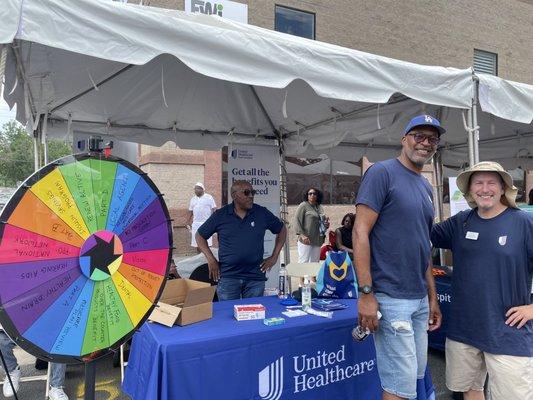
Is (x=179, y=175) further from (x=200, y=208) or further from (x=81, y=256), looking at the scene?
(x=81, y=256)

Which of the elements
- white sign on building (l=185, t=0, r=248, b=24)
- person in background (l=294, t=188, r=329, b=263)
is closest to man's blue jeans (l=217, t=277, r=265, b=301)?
person in background (l=294, t=188, r=329, b=263)

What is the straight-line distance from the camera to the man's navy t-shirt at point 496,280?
2.16 m

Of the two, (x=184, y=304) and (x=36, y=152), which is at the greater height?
(x=36, y=152)

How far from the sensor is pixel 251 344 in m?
2.44

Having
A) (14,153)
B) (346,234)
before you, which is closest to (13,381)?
(346,234)

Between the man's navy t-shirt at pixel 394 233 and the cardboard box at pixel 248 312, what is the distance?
907mm

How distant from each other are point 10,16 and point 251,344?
6.78 feet

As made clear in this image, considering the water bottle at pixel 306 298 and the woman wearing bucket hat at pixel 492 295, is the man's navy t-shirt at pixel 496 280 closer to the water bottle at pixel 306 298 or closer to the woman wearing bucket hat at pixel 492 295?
the woman wearing bucket hat at pixel 492 295

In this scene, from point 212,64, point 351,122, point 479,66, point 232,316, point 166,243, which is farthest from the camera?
point 479,66

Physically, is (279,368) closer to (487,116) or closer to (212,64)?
(212,64)

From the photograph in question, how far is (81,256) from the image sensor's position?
143 cm

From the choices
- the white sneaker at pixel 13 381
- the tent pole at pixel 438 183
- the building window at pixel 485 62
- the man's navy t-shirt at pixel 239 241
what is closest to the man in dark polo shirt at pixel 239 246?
the man's navy t-shirt at pixel 239 241

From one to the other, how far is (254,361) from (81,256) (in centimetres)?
139

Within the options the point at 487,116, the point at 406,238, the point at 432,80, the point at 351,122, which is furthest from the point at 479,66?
the point at 406,238
